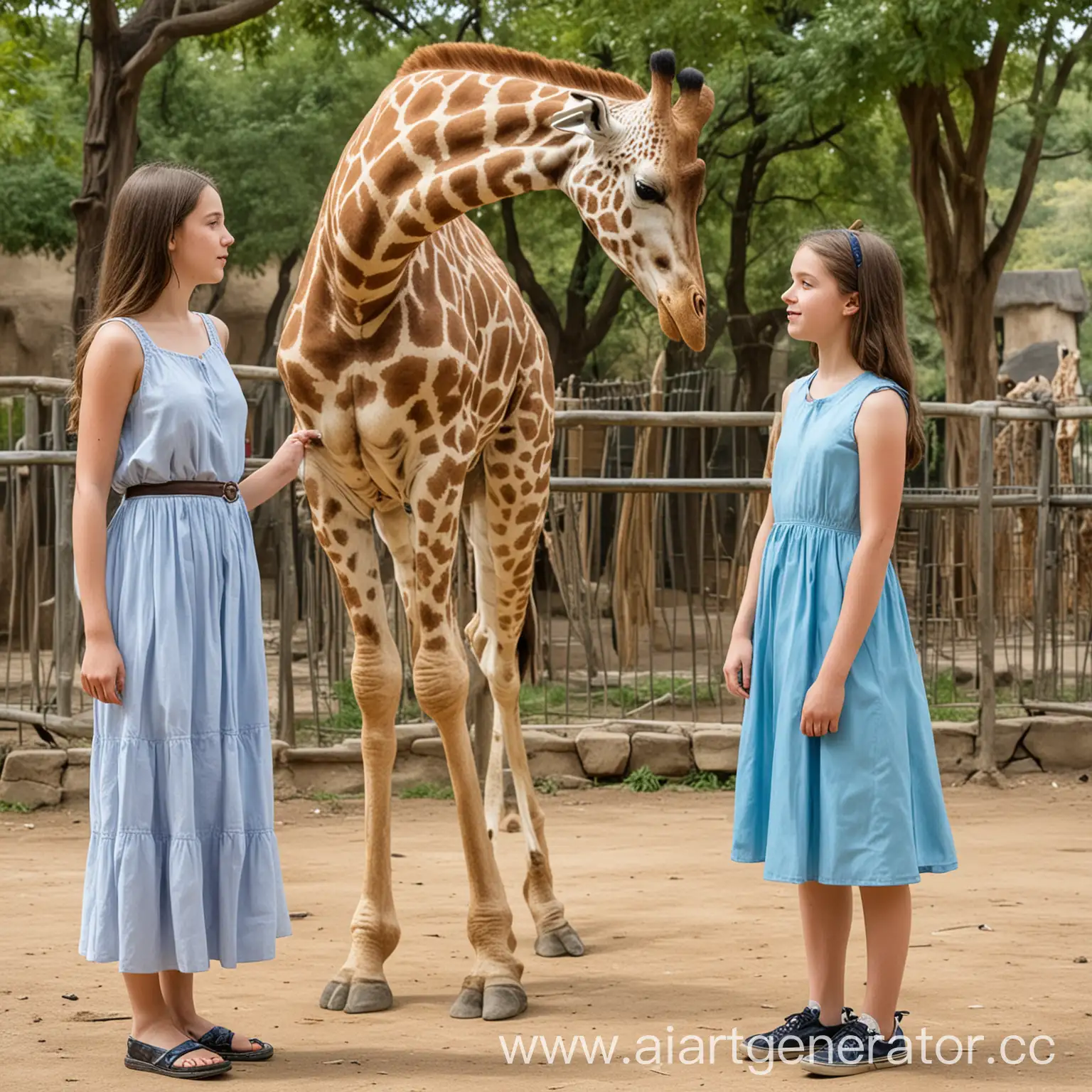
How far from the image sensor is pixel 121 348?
3.58m

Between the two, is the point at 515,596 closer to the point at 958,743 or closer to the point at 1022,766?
the point at 958,743

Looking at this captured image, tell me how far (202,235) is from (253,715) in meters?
1.18

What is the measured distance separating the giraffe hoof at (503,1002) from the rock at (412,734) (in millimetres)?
3811

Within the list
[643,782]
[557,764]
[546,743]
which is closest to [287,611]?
[546,743]

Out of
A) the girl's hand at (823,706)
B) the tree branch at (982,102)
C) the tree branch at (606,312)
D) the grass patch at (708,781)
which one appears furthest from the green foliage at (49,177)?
the girl's hand at (823,706)

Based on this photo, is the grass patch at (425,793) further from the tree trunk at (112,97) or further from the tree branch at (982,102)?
the tree branch at (982,102)

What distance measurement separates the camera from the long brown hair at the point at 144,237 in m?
3.70

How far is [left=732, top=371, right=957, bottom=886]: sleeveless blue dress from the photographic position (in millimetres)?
3459

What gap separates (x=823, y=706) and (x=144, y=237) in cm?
198

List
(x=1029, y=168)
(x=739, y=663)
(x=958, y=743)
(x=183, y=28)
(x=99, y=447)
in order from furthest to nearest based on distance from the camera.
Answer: (x=1029, y=168)
(x=183, y=28)
(x=958, y=743)
(x=739, y=663)
(x=99, y=447)

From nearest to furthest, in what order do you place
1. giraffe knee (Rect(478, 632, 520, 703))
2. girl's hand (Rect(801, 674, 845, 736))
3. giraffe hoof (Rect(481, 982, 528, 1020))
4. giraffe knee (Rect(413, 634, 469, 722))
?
girl's hand (Rect(801, 674, 845, 736)) < giraffe hoof (Rect(481, 982, 528, 1020)) < giraffe knee (Rect(413, 634, 469, 722)) < giraffe knee (Rect(478, 632, 520, 703))

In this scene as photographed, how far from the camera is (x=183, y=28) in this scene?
1032 cm

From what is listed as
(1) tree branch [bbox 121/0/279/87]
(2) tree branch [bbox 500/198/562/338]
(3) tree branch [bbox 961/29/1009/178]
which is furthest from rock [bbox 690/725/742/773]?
(2) tree branch [bbox 500/198/562/338]

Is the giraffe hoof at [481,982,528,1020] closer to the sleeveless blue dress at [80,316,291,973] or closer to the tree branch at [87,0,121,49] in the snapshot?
the sleeveless blue dress at [80,316,291,973]
